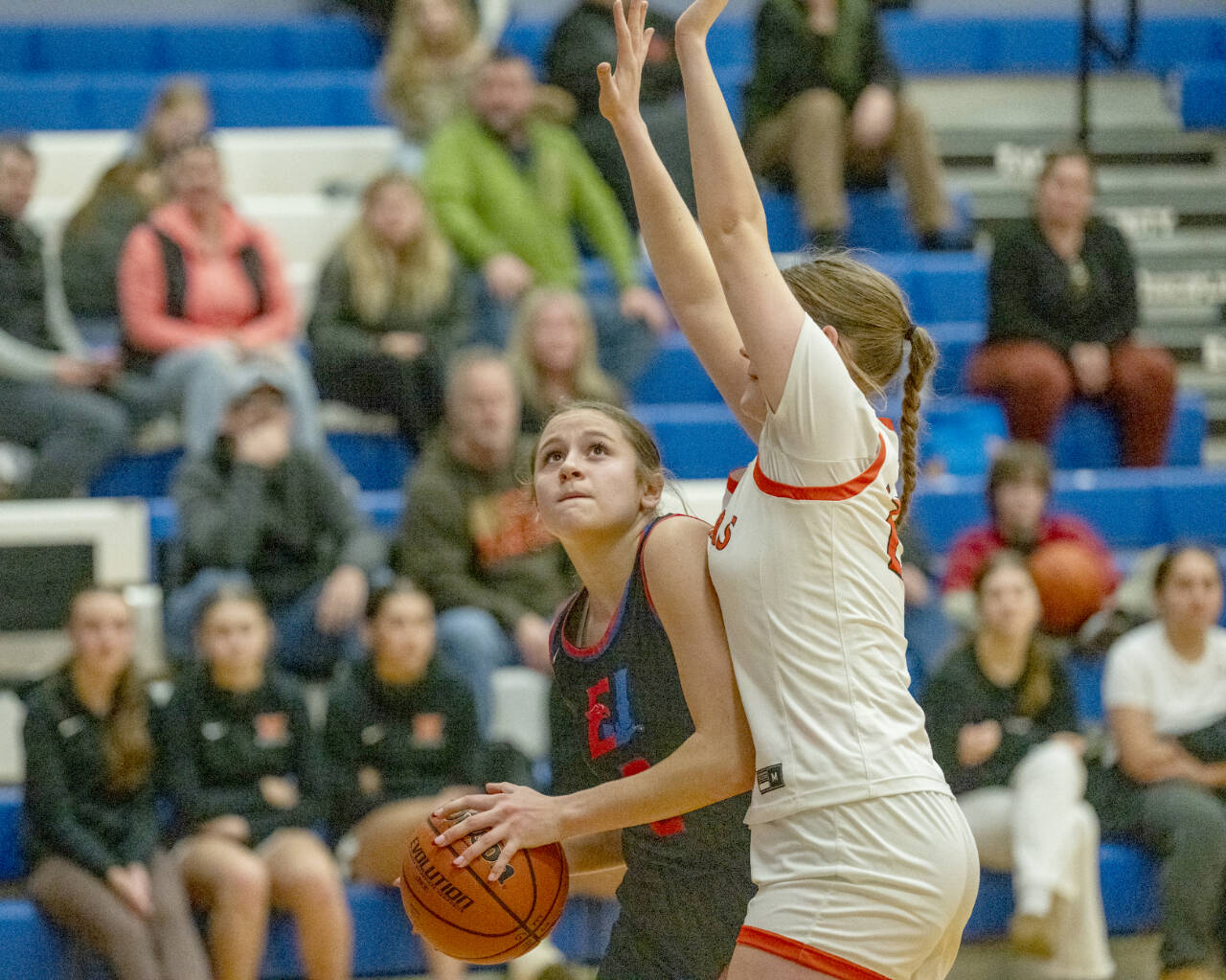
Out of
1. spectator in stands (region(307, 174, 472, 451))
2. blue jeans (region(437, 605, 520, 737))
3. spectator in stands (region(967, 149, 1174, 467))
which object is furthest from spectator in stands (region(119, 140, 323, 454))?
spectator in stands (region(967, 149, 1174, 467))

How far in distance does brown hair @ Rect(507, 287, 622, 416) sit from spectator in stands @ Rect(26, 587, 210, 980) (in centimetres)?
154

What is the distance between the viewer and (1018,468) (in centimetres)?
548

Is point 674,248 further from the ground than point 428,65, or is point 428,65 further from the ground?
point 428,65

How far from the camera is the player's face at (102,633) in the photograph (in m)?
4.62

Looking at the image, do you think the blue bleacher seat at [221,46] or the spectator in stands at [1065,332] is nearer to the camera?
the spectator in stands at [1065,332]

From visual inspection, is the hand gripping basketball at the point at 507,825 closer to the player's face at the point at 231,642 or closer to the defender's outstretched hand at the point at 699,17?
the defender's outstretched hand at the point at 699,17

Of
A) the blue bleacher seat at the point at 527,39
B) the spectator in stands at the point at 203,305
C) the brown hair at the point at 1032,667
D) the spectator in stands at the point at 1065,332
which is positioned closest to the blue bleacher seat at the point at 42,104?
the spectator in stands at the point at 203,305

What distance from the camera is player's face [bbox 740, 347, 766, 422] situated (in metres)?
2.30

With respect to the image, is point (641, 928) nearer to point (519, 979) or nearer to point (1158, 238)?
point (519, 979)

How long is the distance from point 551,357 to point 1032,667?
5.99ft

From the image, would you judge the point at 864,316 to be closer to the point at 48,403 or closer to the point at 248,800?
the point at 248,800

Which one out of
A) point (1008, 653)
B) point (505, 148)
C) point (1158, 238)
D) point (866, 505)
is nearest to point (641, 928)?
point (866, 505)

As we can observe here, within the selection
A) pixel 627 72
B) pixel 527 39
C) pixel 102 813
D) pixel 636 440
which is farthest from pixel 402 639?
pixel 527 39

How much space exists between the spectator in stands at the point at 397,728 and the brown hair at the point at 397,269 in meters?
1.49
